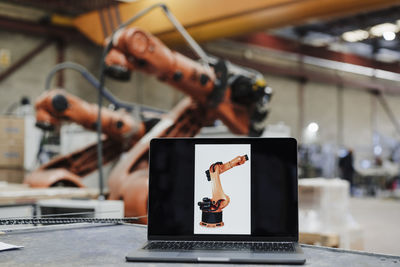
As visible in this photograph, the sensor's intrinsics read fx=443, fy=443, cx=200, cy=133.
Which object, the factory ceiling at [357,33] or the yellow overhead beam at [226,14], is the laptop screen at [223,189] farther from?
the factory ceiling at [357,33]

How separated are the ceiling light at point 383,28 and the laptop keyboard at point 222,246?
35.8 ft

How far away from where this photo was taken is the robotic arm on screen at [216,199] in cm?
94

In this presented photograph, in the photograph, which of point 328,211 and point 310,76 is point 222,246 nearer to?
point 328,211

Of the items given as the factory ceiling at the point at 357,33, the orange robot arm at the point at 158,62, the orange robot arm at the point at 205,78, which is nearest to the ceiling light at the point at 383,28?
the factory ceiling at the point at 357,33

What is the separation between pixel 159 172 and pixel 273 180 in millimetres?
249

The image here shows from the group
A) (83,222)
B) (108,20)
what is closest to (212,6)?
(108,20)

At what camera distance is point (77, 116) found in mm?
3428

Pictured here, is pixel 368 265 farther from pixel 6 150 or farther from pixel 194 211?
pixel 6 150

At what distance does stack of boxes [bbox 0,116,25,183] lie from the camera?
4.13 m

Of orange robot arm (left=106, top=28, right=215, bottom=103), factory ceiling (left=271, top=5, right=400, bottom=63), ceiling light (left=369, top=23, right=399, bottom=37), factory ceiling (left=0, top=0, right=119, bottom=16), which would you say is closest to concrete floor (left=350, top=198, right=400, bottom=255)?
orange robot arm (left=106, top=28, right=215, bottom=103)

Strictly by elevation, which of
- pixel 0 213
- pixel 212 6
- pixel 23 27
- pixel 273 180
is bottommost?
pixel 0 213

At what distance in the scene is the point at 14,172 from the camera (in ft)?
13.9

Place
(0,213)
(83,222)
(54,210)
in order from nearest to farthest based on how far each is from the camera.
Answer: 1. (83,222)
2. (0,213)
3. (54,210)

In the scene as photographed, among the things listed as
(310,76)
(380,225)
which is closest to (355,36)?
(310,76)
